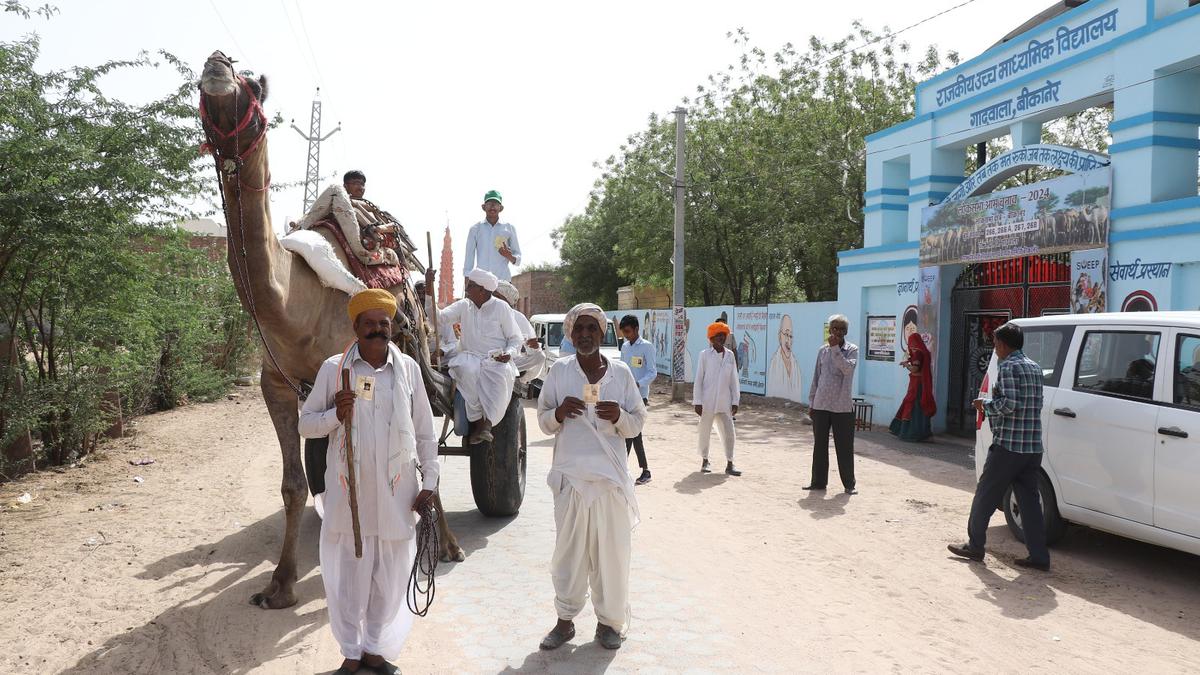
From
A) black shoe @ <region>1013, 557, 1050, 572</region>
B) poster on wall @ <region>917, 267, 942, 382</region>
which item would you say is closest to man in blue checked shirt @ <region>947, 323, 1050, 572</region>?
black shoe @ <region>1013, 557, 1050, 572</region>

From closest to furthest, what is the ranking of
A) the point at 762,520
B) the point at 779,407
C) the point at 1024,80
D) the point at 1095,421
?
the point at 1095,421, the point at 762,520, the point at 1024,80, the point at 779,407

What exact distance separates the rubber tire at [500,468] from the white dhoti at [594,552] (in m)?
2.63

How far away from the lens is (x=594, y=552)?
4535mm

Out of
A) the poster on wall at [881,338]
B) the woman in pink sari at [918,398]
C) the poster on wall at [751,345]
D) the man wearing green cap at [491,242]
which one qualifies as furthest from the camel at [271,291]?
the poster on wall at [751,345]

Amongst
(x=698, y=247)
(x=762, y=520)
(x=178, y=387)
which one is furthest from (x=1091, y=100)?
(x=698, y=247)

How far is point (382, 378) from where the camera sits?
409 cm

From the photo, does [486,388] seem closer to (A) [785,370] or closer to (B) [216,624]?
(B) [216,624]

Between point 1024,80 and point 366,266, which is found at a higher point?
point 1024,80

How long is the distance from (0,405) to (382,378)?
6443mm

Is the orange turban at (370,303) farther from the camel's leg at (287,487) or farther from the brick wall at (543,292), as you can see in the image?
the brick wall at (543,292)

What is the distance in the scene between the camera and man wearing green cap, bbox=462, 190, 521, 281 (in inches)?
326

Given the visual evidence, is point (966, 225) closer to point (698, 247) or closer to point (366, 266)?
point (366, 266)

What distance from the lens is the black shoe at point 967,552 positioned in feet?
21.9

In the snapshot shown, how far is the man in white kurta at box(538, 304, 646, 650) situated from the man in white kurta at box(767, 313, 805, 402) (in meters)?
14.2
